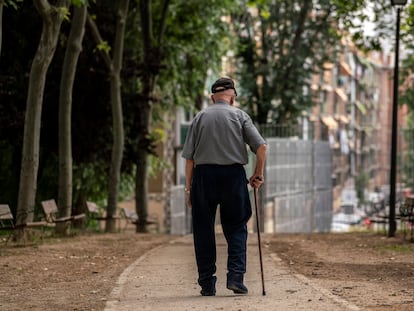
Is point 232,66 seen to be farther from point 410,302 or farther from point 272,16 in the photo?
point 410,302

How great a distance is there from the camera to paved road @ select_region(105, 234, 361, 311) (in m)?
10.5

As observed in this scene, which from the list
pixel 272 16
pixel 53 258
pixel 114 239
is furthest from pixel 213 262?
pixel 272 16

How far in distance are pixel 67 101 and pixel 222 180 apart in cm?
1605

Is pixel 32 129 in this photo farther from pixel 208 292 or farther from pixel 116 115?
pixel 208 292

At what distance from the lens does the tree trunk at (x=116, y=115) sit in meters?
31.3

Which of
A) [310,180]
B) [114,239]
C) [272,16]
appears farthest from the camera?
[272,16]

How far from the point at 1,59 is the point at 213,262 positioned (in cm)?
2338

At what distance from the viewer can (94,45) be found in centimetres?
3397

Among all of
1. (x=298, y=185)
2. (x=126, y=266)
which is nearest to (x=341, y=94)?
(x=298, y=185)

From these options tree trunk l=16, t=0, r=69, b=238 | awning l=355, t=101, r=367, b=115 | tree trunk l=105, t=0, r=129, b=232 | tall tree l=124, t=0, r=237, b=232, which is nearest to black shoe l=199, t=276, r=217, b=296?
tree trunk l=16, t=0, r=69, b=238

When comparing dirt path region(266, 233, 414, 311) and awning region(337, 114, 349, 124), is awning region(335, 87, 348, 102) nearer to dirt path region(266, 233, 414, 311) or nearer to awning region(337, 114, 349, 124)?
awning region(337, 114, 349, 124)

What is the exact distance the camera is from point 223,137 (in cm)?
1143

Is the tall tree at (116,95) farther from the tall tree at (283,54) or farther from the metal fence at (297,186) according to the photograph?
the tall tree at (283,54)

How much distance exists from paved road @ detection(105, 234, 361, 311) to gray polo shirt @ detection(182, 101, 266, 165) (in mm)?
1264
